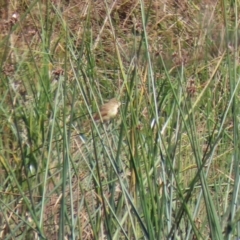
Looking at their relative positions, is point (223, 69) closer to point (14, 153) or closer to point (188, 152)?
point (188, 152)

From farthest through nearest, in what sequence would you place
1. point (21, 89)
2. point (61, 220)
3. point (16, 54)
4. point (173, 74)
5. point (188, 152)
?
point (173, 74), point (16, 54), point (21, 89), point (188, 152), point (61, 220)

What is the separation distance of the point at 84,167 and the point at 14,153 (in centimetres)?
20

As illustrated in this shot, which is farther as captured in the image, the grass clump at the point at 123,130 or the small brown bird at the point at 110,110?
the small brown bird at the point at 110,110

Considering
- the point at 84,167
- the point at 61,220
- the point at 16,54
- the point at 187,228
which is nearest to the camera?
the point at 61,220

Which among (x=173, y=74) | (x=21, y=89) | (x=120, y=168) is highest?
(x=120, y=168)

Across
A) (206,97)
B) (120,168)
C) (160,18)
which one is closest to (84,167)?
(120,168)

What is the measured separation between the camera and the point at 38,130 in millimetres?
2053

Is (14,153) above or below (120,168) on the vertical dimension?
below

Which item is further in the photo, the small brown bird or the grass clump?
the small brown bird

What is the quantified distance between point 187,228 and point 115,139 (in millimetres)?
396

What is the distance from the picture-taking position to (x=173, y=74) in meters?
2.84

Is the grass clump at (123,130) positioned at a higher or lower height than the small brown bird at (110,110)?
lower

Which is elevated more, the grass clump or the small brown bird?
the small brown bird

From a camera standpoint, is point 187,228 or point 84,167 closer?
point 187,228
